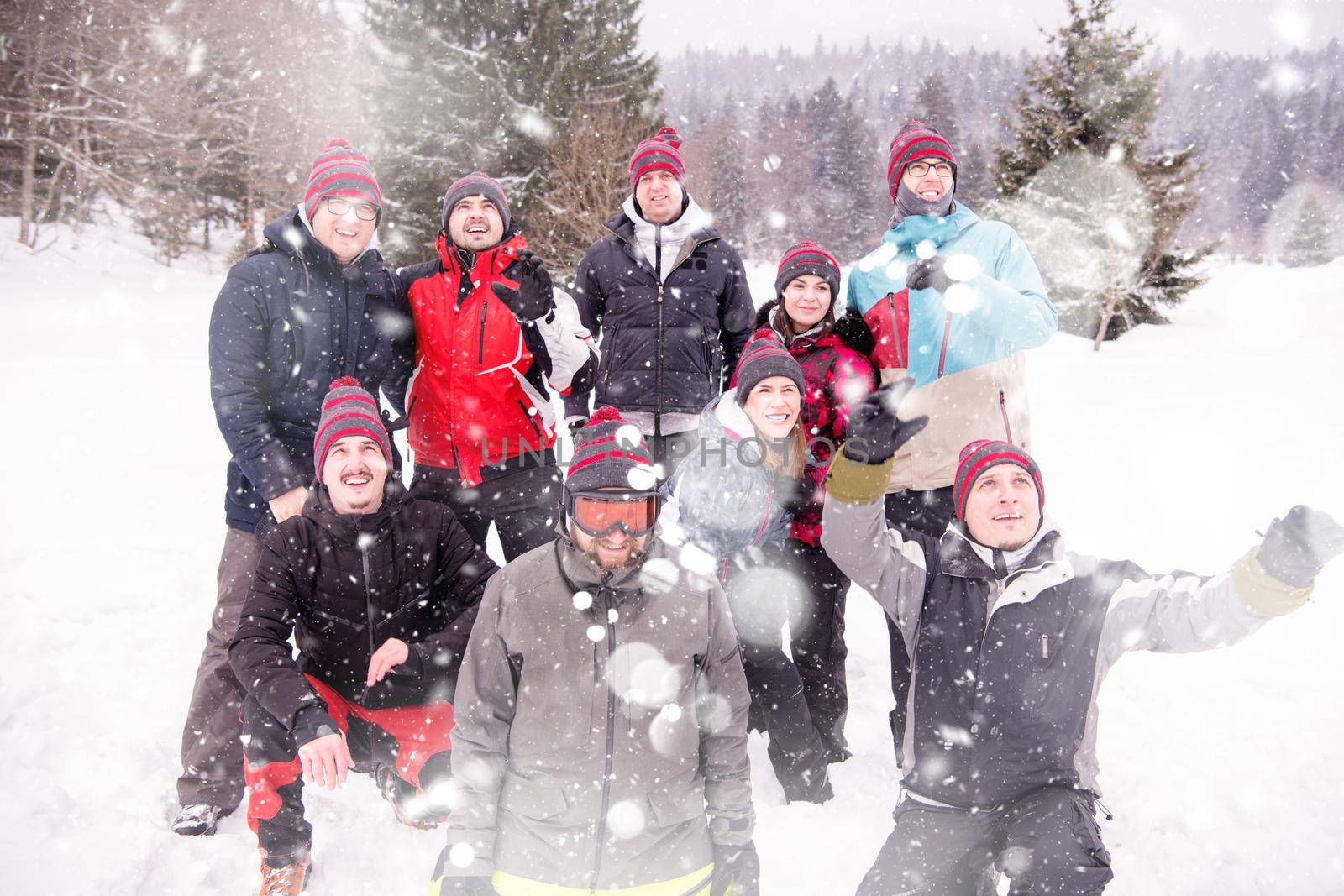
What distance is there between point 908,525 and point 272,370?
2.79 meters

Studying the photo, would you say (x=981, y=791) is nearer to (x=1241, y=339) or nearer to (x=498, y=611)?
(x=498, y=611)

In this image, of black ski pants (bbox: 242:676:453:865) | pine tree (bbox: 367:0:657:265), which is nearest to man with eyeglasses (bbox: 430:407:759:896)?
black ski pants (bbox: 242:676:453:865)

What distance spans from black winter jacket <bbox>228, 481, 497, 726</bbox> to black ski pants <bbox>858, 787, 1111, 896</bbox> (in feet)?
5.68

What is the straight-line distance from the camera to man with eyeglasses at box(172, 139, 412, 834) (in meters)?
2.89

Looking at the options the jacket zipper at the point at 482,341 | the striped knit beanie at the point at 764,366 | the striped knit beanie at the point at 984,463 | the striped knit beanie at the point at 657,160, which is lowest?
the striped knit beanie at the point at 984,463

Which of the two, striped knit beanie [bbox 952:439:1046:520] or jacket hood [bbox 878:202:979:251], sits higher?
jacket hood [bbox 878:202:979:251]

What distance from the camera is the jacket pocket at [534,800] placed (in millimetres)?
2260

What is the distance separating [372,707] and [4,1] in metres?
21.6

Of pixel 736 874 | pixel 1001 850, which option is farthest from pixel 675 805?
pixel 1001 850

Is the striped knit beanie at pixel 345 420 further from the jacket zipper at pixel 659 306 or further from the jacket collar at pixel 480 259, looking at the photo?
the jacket zipper at pixel 659 306

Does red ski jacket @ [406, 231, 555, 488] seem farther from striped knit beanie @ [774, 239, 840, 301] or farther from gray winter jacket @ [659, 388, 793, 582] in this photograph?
striped knit beanie @ [774, 239, 840, 301]

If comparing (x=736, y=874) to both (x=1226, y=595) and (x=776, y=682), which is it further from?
(x=1226, y=595)

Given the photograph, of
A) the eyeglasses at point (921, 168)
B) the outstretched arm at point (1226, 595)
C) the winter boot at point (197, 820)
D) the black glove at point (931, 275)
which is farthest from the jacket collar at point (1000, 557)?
the winter boot at point (197, 820)

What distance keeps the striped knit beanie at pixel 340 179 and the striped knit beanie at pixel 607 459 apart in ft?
4.80
